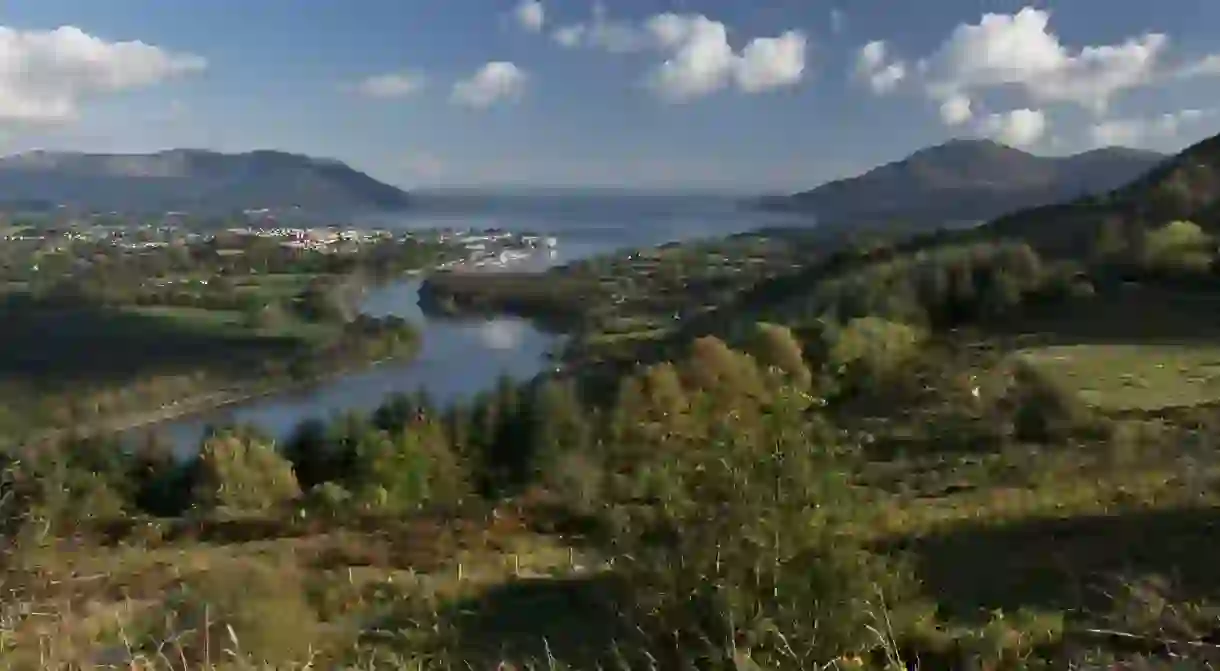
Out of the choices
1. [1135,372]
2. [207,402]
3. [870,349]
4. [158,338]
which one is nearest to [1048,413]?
[1135,372]

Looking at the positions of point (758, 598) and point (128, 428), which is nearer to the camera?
point (758, 598)

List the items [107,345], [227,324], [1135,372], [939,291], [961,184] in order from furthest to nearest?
[961,184] → [227,324] → [107,345] → [939,291] → [1135,372]

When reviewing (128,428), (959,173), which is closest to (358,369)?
(128,428)

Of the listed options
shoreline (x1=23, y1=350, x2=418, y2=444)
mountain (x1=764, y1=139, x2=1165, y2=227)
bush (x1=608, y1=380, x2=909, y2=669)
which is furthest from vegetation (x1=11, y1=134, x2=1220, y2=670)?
mountain (x1=764, y1=139, x2=1165, y2=227)

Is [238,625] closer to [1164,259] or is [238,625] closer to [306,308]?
[1164,259]

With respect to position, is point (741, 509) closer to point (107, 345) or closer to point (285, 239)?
point (107, 345)
